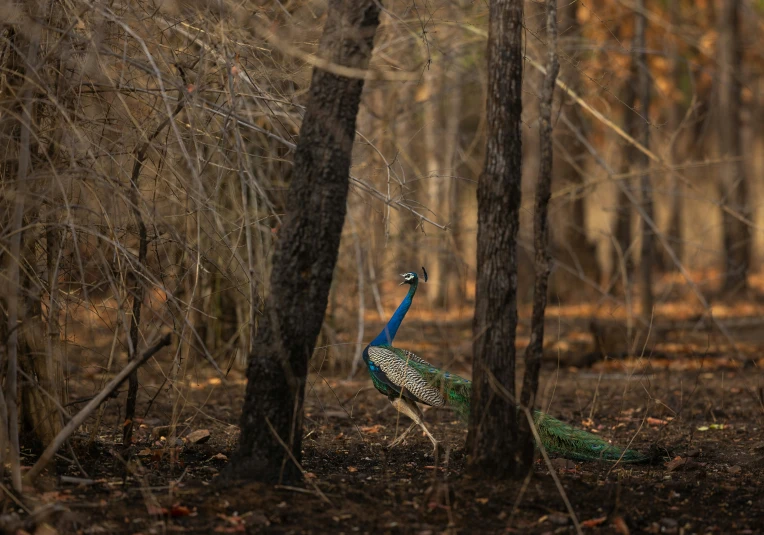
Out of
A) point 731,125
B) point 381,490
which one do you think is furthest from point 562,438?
point 731,125

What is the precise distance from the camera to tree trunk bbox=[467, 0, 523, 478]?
4.38 meters

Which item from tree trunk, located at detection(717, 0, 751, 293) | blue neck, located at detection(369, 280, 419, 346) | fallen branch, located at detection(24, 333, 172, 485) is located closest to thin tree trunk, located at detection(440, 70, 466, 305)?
blue neck, located at detection(369, 280, 419, 346)

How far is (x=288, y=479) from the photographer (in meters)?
4.48

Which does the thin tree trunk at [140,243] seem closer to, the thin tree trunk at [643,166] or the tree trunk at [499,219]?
the tree trunk at [499,219]

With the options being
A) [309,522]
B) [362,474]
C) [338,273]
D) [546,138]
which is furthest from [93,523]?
[338,273]

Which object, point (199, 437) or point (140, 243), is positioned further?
point (199, 437)

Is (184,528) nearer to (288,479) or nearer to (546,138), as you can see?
(288,479)

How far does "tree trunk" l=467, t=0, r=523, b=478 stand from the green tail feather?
2.79 ft

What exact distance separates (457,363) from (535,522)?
6.72m

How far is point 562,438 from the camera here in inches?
220

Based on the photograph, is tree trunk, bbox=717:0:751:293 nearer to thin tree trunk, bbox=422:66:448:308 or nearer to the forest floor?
thin tree trunk, bbox=422:66:448:308

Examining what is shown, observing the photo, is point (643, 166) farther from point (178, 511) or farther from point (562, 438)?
point (178, 511)

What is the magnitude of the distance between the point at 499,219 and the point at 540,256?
0.29 m

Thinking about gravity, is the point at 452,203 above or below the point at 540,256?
above
